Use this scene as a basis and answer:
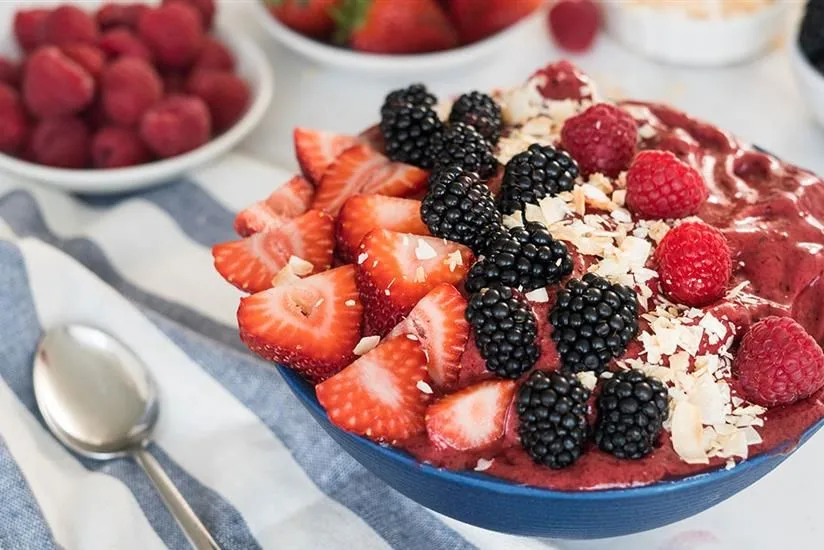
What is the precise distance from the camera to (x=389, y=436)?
1.08 metres

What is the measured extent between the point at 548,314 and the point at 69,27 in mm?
1329

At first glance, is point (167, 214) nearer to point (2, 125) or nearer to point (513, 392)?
point (2, 125)

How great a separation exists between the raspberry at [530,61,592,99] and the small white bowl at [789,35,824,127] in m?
0.66

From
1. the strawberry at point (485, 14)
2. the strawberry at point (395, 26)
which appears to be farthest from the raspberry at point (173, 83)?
the strawberry at point (485, 14)

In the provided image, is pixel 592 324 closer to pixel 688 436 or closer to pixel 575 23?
pixel 688 436

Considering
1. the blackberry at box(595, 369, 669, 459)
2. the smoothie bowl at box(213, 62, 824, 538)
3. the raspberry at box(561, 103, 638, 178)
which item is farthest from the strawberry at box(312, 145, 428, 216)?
Answer: the blackberry at box(595, 369, 669, 459)

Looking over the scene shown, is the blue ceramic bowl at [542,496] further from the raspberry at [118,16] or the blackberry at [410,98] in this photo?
the raspberry at [118,16]

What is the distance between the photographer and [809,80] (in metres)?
1.88

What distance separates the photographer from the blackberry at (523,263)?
1.10m

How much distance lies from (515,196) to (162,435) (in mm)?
666

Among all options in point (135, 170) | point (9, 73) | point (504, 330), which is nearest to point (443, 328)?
point (504, 330)

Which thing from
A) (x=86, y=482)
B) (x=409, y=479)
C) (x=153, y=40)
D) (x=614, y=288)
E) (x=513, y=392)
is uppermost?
(x=614, y=288)

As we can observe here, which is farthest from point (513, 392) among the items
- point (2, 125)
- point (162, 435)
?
point (2, 125)

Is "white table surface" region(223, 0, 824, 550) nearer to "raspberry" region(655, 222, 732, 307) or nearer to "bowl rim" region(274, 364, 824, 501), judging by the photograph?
"raspberry" region(655, 222, 732, 307)
